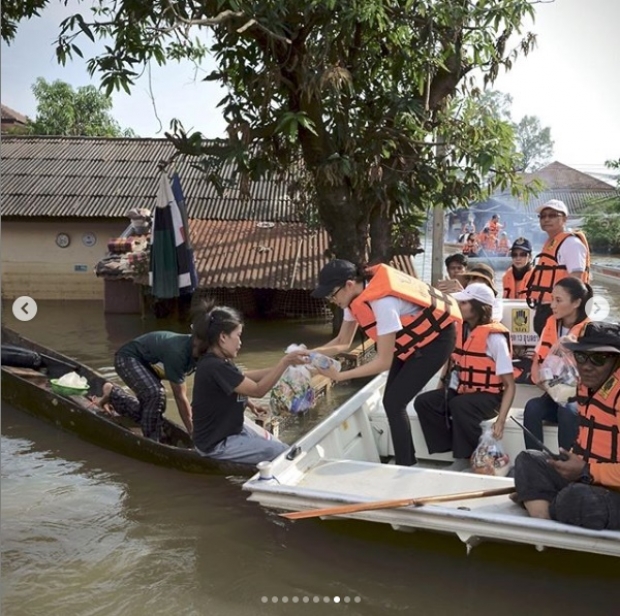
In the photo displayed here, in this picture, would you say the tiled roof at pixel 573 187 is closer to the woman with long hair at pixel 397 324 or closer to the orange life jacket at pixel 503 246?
the orange life jacket at pixel 503 246

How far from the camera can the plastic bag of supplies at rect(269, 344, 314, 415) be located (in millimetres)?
4660

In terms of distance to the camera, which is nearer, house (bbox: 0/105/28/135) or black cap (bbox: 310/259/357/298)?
black cap (bbox: 310/259/357/298)

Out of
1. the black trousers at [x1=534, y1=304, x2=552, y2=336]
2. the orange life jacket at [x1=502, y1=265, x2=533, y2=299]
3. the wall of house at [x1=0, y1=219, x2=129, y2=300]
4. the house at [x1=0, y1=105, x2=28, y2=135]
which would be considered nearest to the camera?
the black trousers at [x1=534, y1=304, x2=552, y2=336]

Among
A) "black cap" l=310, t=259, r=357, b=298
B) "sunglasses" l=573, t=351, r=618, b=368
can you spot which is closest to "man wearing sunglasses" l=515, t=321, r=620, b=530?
"sunglasses" l=573, t=351, r=618, b=368

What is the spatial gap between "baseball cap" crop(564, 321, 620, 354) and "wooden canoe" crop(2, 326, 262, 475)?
2.44 metres

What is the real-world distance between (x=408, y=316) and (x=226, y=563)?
72.6 inches

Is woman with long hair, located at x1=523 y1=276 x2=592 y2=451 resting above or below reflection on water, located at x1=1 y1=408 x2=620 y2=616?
above

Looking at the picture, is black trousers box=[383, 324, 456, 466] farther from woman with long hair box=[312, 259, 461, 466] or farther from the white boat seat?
the white boat seat

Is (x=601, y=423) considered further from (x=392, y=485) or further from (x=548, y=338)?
(x=548, y=338)

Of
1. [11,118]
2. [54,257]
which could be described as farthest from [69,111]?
[54,257]

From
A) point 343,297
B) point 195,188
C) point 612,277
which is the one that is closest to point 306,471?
point 343,297

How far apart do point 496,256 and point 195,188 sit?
10285 mm

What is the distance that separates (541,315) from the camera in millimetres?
5727

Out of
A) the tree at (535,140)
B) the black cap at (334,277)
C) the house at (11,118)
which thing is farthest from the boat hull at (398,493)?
the tree at (535,140)
